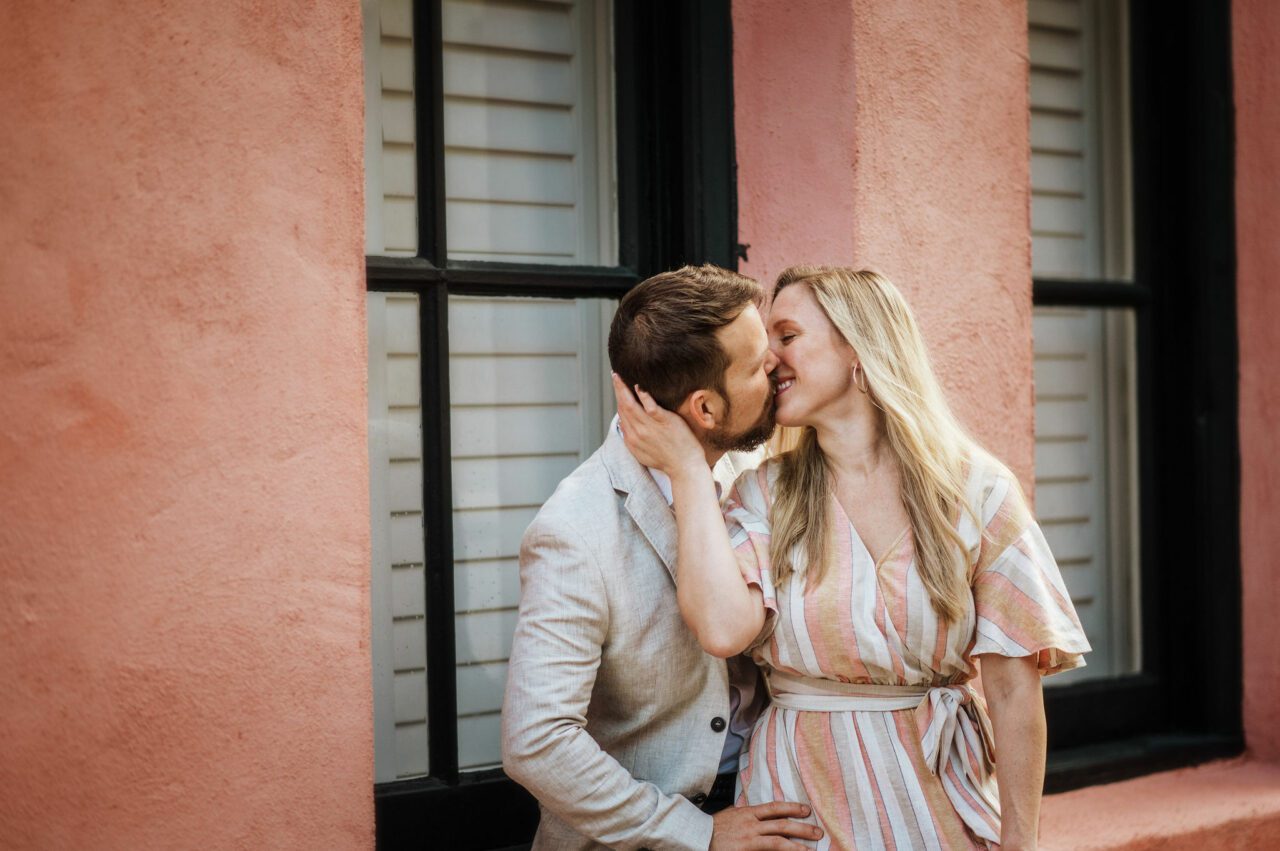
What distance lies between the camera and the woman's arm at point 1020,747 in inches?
86.0

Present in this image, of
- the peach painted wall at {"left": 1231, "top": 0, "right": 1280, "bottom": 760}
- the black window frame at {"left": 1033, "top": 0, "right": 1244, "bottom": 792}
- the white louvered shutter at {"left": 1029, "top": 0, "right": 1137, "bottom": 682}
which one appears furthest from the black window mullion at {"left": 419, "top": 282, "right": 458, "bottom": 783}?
the peach painted wall at {"left": 1231, "top": 0, "right": 1280, "bottom": 760}

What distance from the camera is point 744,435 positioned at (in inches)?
96.4

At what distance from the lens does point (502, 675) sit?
2900 mm

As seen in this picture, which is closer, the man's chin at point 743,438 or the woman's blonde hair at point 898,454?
the woman's blonde hair at point 898,454

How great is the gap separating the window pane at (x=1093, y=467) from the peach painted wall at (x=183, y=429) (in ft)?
7.25

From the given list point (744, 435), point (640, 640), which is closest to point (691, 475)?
point (744, 435)

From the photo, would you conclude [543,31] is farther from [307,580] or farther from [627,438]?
[307,580]

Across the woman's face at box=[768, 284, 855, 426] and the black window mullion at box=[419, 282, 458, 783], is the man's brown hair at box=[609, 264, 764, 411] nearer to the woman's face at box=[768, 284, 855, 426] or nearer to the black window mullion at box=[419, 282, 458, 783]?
the woman's face at box=[768, 284, 855, 426]

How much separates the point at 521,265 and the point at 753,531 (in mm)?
934

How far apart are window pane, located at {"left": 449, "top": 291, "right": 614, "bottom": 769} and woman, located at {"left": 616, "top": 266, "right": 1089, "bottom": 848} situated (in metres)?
0.59

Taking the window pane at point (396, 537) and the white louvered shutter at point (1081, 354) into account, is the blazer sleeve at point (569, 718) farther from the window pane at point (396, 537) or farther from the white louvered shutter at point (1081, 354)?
the white louvered shutter at point (1081, 354)

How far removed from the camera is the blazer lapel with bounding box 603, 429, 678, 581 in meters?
2.35

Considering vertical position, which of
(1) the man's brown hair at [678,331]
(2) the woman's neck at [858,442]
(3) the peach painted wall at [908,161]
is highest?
(3) the peach painted wall at [908,161]

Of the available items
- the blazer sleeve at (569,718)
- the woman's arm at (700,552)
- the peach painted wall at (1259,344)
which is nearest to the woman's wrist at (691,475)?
the woman's arm at (700,552)
